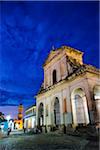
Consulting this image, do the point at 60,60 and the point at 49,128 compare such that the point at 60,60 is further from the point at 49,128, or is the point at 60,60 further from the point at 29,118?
the point at 29,118

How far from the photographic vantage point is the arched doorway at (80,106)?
55.8ft

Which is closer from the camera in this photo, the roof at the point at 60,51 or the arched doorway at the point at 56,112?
the arched doorway at the point at 56,112

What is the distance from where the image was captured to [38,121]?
23703 mm

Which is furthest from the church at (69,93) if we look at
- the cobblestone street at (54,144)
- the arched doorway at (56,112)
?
the cobblestone street at (54,144)

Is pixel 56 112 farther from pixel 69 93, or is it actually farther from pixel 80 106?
pixel 69 93

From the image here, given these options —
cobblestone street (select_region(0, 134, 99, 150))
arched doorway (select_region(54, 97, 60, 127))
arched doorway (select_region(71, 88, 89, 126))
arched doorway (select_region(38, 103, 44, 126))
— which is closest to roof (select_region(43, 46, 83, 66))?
arched doorway (select_region(71, 88, 89, 126))

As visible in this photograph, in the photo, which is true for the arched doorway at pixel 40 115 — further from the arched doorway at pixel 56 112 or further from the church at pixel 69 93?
the arched doorway at pixel 56 112

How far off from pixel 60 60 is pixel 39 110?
984 centimetres

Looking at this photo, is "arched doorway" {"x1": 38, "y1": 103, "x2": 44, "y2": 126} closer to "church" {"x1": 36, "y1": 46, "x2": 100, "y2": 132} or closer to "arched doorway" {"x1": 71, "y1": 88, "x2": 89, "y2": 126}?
"church" {"x1": 36, "y1": 46, "x2": 100, "y2": 132}

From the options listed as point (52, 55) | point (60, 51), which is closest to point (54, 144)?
point (60, 51)

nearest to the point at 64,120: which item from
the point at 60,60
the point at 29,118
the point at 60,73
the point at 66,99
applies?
Result: the point at 66,99

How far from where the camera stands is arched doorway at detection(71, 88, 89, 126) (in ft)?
55.8

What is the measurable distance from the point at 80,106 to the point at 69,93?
2466mm

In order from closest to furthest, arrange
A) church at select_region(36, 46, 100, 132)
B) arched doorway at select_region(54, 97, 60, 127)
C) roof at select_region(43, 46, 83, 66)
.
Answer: church at select_region(36, 46, 100, 132) → arched doorway at select_region(54, 97, 60, 127) → roof at select_region(43, 46, 83, 66)
